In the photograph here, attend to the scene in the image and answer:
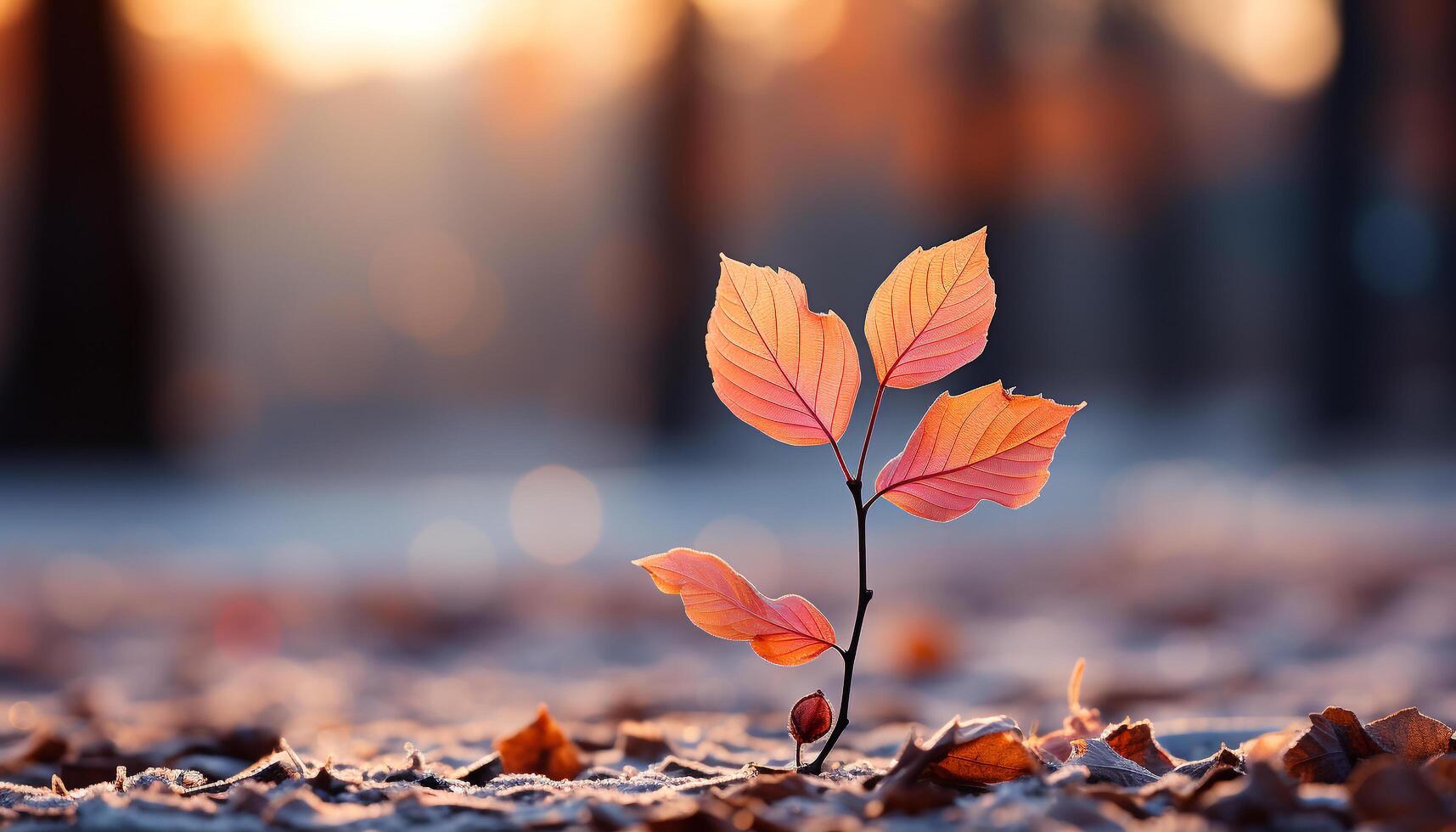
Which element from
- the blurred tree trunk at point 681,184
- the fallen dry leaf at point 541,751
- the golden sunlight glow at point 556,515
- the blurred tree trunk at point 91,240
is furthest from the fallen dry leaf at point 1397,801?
the blurred tree trunk at point 681,184

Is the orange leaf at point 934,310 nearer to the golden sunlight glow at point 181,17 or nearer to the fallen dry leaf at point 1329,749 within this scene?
the fallen dry leaf at point 1329,749

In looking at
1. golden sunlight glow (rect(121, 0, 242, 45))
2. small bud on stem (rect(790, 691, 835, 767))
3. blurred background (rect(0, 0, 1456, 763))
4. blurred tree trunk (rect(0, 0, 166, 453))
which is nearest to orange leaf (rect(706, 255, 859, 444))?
small bud on stem (rect(790, 691, 835, 767))

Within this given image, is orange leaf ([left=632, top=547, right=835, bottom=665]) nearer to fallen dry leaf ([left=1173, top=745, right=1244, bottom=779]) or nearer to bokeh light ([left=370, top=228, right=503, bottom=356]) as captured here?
fallen dry leaf ([left=1173, top=745, right=1244, bottom=779])

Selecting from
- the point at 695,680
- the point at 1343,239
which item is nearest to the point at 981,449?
the point at 695,680

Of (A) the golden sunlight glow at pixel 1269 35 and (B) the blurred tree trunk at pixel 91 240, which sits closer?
(B) the blurred tree trunk at pixel 91 240

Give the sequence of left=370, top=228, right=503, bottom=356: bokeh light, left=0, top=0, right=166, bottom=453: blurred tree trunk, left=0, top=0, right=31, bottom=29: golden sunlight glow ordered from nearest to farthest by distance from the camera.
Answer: left=0, top=0, right=166, bottom=453: blurred tree trunk < left=0, top=0, right=31, bottom=29: golden sunlight glow < left=370, top=228, right=503, bottom=356: bokeh light

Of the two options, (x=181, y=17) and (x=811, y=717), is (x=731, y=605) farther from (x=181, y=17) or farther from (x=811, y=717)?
(x=181, y=17)
